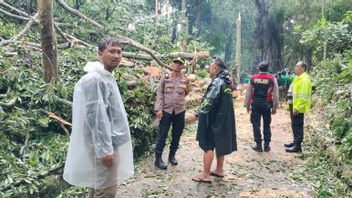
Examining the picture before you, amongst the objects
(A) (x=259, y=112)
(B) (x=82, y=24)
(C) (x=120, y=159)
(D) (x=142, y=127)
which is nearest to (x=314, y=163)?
(A) (x=259, y=112)

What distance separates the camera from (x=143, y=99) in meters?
7.02

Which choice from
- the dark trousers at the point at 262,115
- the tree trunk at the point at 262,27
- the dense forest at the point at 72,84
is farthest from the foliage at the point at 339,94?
the tree trunk at the point at 262,27

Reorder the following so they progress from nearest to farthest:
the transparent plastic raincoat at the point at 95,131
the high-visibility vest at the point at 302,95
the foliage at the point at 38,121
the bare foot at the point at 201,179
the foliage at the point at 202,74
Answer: the transparent plastic raincoat at the point at 95,131
the foliage at the point at 38,121
the bare foot at the point at 201,179
the high-visibility vest at the point at 302,95
the foliage at the point at 202,74

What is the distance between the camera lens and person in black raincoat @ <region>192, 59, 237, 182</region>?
15.3 ft

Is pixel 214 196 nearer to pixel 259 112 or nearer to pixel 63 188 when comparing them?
pixel 63 188

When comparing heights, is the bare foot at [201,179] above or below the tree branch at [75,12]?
below

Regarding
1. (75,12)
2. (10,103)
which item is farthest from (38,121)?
(75,12)

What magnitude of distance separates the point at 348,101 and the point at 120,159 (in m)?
4.72

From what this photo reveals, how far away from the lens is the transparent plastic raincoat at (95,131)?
2.75m

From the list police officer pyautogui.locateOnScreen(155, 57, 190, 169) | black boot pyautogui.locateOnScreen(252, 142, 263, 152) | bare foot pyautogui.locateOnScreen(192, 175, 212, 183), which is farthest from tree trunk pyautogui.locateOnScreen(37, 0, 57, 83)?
black boot pyautogui.locateOnScreen(252, 142, 263, 152)

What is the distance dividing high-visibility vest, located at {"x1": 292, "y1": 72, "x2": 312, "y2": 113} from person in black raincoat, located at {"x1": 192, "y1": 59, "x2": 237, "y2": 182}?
77.3 inches

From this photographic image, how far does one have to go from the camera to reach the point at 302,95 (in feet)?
20.1

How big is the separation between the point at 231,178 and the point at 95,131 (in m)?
2.95

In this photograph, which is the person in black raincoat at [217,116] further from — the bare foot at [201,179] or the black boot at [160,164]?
the black boot at [160,164]
